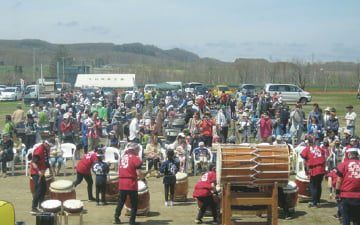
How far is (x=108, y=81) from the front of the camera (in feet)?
169

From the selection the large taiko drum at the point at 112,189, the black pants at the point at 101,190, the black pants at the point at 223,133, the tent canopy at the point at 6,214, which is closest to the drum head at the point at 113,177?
the large taiko drum at the point at 112,189

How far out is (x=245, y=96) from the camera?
3197cm

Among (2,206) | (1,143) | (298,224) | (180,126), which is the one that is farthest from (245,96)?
(2,206)

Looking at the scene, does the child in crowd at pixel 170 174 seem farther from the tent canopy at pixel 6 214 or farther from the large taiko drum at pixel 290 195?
the tent canopy at pixel 6 214

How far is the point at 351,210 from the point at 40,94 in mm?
35448

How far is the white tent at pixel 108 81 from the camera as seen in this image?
165ft

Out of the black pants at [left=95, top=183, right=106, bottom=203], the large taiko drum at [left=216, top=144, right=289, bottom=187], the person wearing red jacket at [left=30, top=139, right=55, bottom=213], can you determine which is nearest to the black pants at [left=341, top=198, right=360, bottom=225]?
the large taiko drum at [left=216, top=144, right=289, bottom=187]

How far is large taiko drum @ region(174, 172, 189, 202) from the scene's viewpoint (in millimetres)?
11945

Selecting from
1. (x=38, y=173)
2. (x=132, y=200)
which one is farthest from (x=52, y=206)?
(x=132, y=200)

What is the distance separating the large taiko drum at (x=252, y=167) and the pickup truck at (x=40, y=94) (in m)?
31.0

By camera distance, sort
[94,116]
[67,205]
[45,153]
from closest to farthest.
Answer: [67,205]
[45,153]
[94,116]

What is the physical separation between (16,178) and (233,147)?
343 inches

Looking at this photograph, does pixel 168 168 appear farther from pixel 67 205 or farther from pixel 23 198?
pixel 23 198

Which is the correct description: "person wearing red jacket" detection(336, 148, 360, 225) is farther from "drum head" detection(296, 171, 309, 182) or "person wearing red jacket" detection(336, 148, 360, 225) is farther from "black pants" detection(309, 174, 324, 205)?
"drum head" detection(296, 171, 309, 182)
